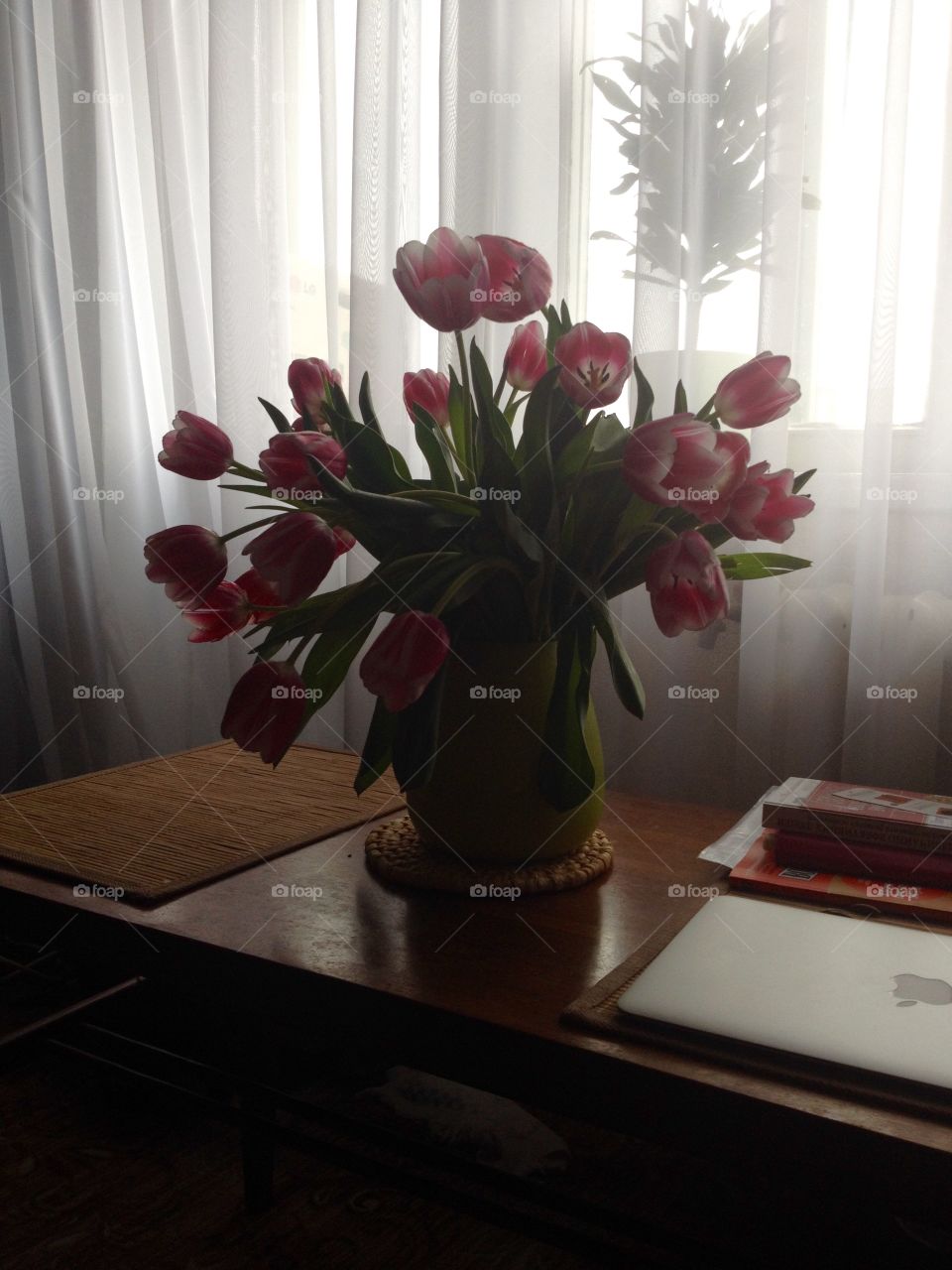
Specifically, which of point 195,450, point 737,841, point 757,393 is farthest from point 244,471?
point 737,841

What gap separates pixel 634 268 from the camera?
147cm

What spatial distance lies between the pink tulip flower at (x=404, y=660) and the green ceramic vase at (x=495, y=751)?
112mm

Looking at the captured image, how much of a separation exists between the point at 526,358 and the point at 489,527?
153 millimetres

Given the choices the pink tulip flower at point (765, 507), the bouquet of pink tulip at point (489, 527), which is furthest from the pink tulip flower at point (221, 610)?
the pink tulip flower at point (765, 507)

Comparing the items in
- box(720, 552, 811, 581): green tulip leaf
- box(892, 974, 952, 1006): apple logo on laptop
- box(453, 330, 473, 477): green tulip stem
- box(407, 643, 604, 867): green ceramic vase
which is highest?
box(453, 330, 473, 477): green tulip stem

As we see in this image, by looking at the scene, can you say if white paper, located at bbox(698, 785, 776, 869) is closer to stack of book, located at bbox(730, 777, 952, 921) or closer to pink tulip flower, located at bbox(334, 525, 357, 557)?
stack of book, located at bbox(730, 777, 952, 921)

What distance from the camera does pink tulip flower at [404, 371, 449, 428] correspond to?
86 cm

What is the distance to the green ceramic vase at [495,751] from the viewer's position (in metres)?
0.80

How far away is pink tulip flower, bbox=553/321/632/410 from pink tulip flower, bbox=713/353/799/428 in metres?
0.07

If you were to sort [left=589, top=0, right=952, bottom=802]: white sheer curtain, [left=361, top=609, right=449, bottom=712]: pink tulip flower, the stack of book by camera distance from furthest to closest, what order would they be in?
1. [left=589, top=0, right=952, bottom=802]: white sheer curtain
2. the stack of book
3. [left=361, top=609, right=449, bottom=712]: pink tulip flower

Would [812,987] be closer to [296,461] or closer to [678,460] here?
[678,460]

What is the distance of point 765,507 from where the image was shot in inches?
29.7

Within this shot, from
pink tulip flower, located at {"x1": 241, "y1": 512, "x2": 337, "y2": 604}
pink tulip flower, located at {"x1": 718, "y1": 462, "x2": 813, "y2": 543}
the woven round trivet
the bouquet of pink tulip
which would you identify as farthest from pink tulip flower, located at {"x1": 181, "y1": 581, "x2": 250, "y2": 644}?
pink tulip flower, located at {"x1": 718, "y1": 462, "x2": 813, "y2": 543}

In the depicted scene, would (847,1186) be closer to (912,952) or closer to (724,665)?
(912,952)
